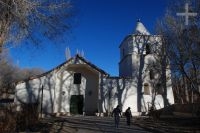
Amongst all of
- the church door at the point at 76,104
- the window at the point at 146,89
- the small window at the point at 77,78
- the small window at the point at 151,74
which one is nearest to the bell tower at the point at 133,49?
the small window at the point at 151,74

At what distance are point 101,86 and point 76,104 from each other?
413 centimetres

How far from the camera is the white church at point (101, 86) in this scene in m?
41.6

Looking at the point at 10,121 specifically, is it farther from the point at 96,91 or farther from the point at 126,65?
the point at 126,65

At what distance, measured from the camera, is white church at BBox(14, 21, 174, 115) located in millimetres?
41566

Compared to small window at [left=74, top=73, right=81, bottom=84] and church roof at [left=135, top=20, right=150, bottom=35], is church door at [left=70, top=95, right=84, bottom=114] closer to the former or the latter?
small window at [left=74, top=73, right=81, bottom=84]

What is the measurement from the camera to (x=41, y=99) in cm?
4112

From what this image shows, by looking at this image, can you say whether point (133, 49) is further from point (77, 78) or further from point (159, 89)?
point (77, 78)

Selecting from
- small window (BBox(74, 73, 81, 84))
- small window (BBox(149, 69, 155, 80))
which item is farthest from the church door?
small window (BBox(149, 69, 155, 80))

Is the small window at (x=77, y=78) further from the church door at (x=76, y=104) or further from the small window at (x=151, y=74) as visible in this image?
the small window at (x=151, y=74)

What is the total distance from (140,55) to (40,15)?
31720mm

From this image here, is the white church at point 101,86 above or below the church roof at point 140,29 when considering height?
below

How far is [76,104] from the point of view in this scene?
4378 centimetres

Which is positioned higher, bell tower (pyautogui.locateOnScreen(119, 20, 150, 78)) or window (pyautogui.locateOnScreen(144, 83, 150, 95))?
bell tower (pyautogui.locateOnScreen(119, 20, 150, 78))

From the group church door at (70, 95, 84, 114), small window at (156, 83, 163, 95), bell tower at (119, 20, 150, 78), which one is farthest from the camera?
bell tower at (119, 20, 150, 78)
